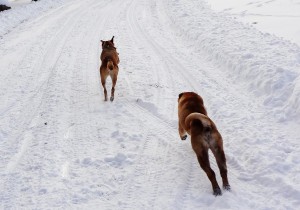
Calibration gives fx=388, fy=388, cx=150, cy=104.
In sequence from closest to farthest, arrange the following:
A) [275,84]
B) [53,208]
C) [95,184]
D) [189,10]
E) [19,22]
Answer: [53,208] → [95,184] → [275,84] → [189,10] → [19,22]

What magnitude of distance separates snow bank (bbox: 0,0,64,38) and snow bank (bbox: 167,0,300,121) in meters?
9.18

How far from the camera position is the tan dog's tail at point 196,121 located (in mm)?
5805

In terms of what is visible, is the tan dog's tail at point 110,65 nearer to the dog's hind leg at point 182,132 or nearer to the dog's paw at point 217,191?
the dog's hind leg at point 182,132

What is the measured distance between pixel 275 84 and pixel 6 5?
2575cm

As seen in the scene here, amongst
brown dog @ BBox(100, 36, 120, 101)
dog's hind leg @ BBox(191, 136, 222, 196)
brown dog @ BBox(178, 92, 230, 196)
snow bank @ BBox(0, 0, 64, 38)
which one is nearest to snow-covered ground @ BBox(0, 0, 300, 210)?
dog's hind leg @ BBox(191, 136, 222, 196)

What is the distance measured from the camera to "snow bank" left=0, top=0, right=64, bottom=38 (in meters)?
20.5

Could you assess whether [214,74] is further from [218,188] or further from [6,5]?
[6,5]

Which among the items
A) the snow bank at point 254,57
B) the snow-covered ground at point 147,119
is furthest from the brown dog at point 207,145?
the snow bank at point 254,57

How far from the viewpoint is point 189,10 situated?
19.4m

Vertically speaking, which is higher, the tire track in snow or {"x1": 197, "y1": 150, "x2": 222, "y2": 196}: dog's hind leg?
{"x1": 197, "y1": 150, "x2": 222, "y2": 196}: dog's hind leg

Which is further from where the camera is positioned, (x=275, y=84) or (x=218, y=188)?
(x=275, y=84)

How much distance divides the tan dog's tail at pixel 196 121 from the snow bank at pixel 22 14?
48.5ft

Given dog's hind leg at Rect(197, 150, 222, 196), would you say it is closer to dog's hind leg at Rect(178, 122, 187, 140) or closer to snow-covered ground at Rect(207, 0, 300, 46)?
dog's hind leg at Rect(178, 122, 187, 140)

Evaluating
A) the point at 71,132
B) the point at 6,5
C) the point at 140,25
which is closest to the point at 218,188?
the point at 71,132
